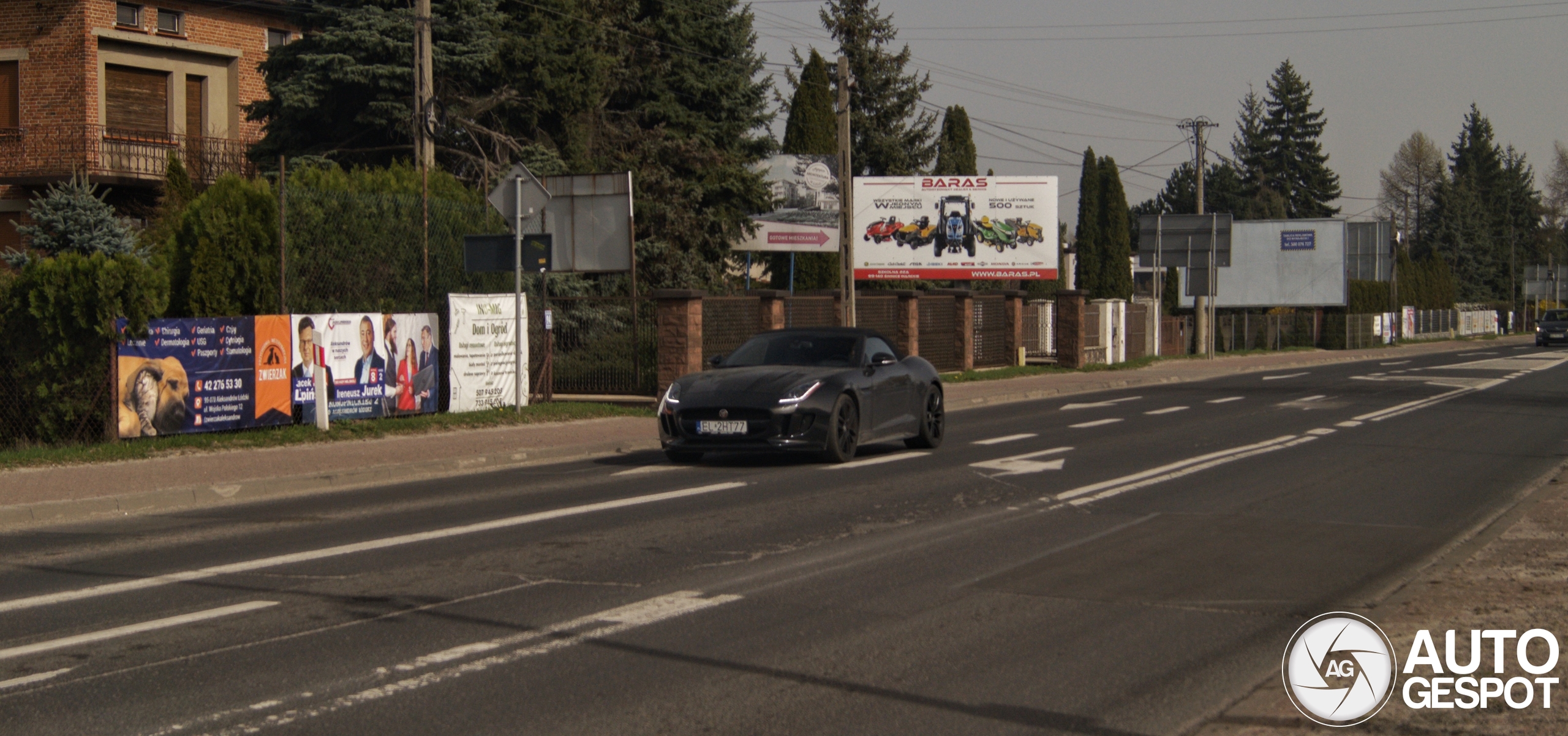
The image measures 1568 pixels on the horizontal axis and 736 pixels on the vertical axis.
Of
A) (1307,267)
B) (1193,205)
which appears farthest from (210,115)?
(1193,205)

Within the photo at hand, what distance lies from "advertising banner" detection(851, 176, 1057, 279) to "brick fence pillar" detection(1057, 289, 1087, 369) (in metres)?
6.36

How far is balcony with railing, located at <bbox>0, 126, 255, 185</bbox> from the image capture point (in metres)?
28.7

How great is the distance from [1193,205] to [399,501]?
132m

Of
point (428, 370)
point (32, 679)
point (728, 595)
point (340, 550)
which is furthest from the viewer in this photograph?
point (428, 370)

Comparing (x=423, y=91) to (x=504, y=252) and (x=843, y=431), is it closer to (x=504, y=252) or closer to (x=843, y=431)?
(x=504, y=252)

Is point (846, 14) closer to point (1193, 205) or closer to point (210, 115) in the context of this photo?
point (210, 115)

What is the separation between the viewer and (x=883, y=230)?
44969 mm

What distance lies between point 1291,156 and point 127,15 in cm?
10353

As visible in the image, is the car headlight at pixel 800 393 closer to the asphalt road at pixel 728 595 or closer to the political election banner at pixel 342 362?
the asphalt road at pixel 728 595

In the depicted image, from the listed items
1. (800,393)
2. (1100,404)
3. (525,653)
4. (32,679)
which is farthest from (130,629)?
(1100,404)

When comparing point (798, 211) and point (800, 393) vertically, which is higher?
point (798, 211)

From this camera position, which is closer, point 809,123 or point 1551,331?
point 809,123

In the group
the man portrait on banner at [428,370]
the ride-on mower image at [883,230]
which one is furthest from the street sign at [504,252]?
the ride-on mower image at [883,230]

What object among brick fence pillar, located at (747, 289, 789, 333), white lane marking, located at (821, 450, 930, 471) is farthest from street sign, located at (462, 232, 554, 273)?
brick fence pillar, located at (747, 289, 789, 333)
